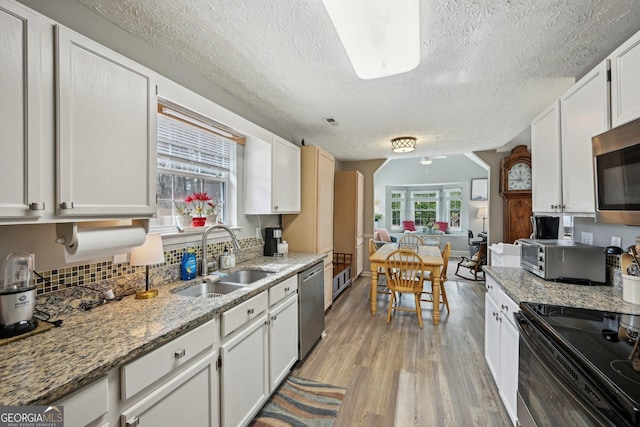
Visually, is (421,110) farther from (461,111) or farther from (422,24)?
(422,24)

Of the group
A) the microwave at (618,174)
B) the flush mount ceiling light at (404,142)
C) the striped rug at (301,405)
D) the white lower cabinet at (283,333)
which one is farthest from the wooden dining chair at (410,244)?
the microwave at (618,174)

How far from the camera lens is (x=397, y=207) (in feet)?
29.4

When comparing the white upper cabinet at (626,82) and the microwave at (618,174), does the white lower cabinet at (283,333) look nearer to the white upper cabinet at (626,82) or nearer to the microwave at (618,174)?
the microwave at (618,174)

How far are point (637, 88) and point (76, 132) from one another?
2512 mm

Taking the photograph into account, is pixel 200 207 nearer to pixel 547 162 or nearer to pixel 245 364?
pixel 245 364

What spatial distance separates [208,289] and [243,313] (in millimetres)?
477

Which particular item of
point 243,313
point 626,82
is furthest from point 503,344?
point 243,313

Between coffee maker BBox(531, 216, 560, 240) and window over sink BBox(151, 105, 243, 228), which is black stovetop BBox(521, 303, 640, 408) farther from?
window over sink BBox(151, 105, 243, 228)

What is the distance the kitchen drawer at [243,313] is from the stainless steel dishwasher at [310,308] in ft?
1.95

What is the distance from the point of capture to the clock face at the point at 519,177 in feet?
14.1

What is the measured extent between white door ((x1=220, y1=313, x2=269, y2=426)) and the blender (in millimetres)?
797

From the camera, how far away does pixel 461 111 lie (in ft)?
9.11

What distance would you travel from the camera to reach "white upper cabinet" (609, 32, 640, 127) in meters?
1.24

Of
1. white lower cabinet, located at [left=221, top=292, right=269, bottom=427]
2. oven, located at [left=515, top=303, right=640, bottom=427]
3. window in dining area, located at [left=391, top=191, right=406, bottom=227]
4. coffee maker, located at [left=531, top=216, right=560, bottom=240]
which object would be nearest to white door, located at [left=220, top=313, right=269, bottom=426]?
white lower cabinet, located at [left=221, top=292, right=269, bottom=427]
